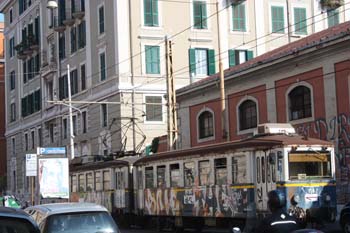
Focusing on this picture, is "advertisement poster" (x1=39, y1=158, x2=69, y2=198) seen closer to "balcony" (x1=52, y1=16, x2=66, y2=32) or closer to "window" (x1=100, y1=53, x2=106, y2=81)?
"window" (x1=100, y1=53, x2=106, y2=81)

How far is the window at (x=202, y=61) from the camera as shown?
47.4 m

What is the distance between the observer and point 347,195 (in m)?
26.0

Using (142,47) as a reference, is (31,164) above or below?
below

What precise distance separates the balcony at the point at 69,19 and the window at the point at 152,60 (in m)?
10.3

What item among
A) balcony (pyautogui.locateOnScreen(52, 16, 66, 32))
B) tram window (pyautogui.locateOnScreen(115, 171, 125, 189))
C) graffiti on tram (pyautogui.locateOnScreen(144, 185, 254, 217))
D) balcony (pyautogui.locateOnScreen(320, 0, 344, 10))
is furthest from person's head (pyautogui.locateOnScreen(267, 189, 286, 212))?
balcony (pyautogui.locateOnScreen(52, 16, 66, 32))

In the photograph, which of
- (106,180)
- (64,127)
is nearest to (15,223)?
(106,180)

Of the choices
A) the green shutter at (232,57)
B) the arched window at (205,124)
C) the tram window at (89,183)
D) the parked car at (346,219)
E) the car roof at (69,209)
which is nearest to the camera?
the car roof at (69,209)

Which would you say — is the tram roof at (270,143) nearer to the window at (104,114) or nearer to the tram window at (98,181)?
the tram window at (98,181)

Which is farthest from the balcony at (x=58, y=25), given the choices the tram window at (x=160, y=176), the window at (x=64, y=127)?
the tram window at (x=160, y=176)

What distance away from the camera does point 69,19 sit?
5450 cm

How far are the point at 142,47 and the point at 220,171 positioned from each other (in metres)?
25.1

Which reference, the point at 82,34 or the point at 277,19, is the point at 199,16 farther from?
the point at 82,34

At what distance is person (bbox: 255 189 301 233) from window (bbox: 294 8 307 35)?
43.1 m

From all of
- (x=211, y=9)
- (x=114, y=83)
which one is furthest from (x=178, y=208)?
(x=211, y=9)
